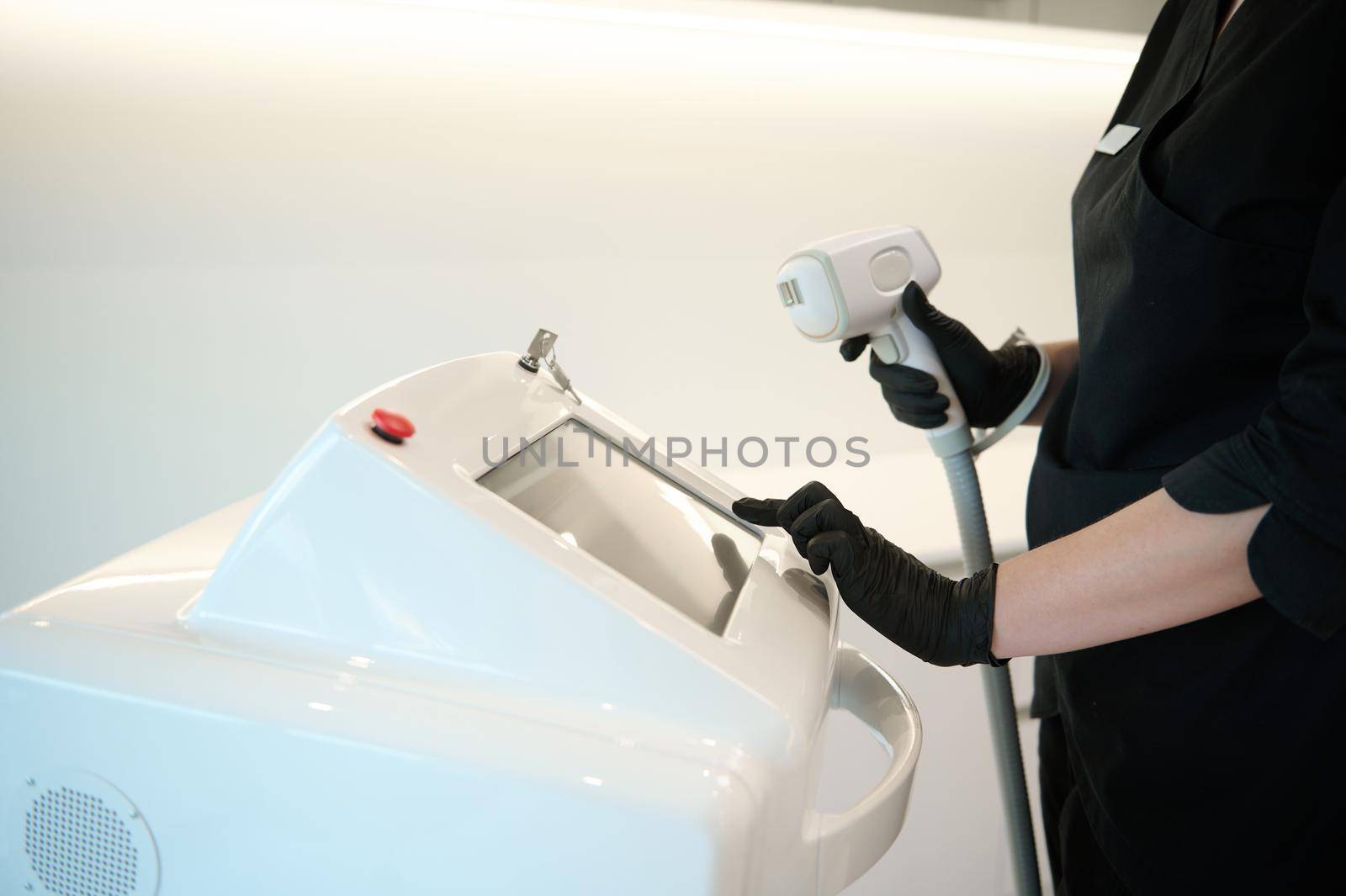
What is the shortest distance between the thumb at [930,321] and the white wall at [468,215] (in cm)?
51

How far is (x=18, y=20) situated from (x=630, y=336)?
1.24m

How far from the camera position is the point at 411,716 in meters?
0.62

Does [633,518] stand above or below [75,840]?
above

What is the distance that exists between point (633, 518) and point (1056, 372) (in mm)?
803

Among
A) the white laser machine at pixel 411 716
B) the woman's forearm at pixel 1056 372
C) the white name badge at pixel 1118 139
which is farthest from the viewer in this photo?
the woman's forearm at pixel 1056 372

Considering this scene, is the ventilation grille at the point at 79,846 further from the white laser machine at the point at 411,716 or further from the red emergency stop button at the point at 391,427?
the red emergency stop button at the point at 391,427

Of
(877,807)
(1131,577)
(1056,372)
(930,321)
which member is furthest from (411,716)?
(1056,372)

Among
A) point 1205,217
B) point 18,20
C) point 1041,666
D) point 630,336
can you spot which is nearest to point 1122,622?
point 1205,217

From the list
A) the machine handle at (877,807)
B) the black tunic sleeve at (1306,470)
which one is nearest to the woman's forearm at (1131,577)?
the black tunic sleeve at (1306,470)

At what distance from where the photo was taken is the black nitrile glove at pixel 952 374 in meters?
1.21

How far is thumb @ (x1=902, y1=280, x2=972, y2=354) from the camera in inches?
46.3

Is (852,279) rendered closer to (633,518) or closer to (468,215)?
(633,518)

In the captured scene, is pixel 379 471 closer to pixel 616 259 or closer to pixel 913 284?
pixel 913 284

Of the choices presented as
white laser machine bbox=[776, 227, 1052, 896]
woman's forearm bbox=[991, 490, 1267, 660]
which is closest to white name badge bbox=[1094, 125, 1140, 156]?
white laser machine bbox=[776, 227, 1052, 896]
